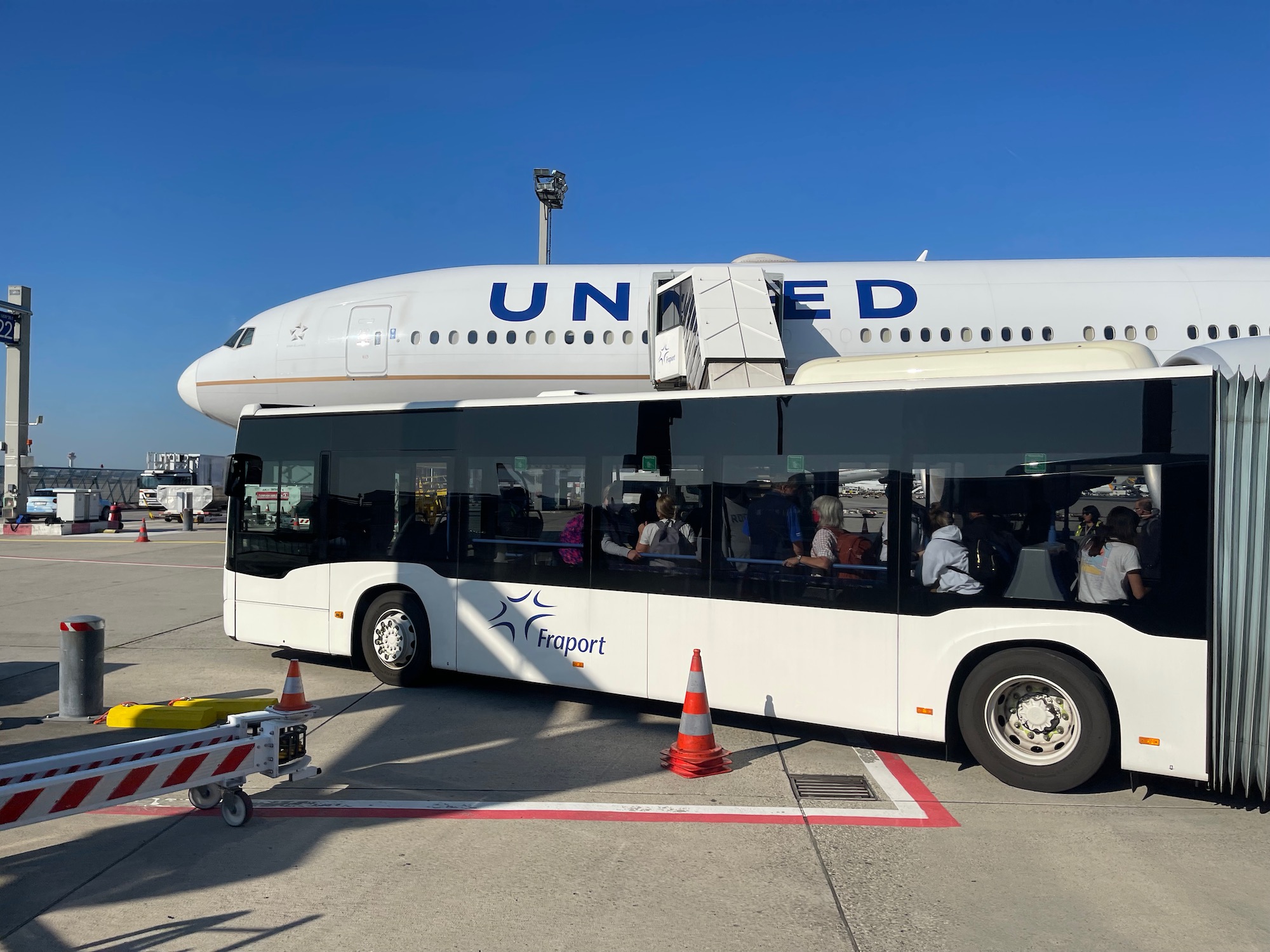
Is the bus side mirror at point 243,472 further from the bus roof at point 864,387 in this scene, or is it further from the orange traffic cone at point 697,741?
the orange traffic cone at point 697,741

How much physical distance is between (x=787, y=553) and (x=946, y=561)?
3.66 ft

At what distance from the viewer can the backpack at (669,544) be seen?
6.99 metres

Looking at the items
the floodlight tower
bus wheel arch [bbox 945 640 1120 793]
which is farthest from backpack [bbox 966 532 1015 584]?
the floodlight tower

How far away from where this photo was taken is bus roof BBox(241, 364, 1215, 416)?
5.53 m

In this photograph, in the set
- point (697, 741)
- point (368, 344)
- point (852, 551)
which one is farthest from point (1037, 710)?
point (368, 344)

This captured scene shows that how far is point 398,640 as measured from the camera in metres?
8.44

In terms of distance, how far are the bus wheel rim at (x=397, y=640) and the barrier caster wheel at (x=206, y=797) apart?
321 centimetres

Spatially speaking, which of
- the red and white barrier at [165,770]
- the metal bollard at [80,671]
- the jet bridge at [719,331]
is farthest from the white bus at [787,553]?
the jet bridge at [719,331]

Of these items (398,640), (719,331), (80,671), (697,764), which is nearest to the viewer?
(697,764)

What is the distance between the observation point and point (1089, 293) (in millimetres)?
13203

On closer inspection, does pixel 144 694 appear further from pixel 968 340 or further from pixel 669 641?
pixel 968 340

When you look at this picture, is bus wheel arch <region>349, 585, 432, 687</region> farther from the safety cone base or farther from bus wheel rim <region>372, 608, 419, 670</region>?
the safety cone base

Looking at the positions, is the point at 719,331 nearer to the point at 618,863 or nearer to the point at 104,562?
the point at 618,863

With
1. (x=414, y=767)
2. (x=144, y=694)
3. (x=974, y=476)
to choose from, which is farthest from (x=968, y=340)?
(x=144, y=694)
